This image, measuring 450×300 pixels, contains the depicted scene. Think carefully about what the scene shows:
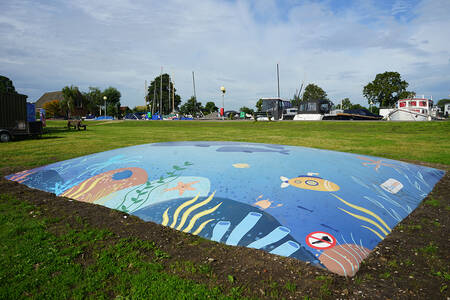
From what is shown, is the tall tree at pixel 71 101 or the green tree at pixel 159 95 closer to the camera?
the tall tree at pixel 71 101

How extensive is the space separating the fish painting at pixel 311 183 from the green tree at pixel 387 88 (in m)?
68.4

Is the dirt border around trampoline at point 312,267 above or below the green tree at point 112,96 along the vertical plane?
below

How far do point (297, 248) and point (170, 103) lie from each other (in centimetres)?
8802

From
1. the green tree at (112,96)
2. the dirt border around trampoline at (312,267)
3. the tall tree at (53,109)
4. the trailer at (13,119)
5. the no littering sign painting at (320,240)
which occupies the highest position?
the green tree at (112,96)

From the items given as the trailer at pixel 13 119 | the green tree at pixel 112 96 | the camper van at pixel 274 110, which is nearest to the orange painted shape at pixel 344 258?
the trailer at pixel 13 119

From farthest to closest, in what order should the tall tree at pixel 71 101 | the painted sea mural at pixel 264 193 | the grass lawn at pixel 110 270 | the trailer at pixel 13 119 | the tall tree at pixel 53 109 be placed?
the tall tree at pixel 53 109
the tall tree at pixel 71 101
the trailer at pixel 13 119
the painted sea mural at pixel 264 193
the grass lawn at pixel 110 270

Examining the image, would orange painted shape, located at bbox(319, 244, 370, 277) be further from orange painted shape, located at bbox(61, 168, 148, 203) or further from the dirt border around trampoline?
orange painted shape, located at bbox(61, 168, 148, 203)

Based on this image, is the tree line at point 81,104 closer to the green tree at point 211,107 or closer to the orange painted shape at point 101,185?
the green tree at point 211,107

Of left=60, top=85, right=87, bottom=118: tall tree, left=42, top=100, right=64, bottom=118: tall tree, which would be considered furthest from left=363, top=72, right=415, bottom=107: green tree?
left=42, top=100, right=64, bottom=118: tall tree

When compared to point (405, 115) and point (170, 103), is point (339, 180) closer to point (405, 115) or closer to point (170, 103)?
point (405, 115)

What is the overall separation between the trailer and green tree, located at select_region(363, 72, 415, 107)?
70207 mm

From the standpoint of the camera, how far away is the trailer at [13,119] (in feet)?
55.4

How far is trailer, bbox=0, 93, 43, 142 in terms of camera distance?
16.9 metres

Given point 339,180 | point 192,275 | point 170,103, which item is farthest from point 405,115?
point 170,103
